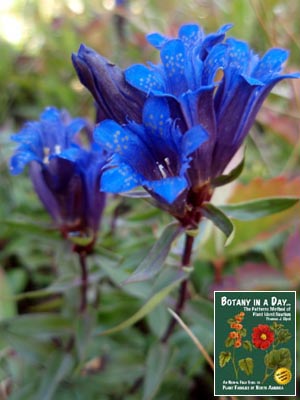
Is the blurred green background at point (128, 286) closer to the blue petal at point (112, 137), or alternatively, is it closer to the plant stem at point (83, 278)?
the plant stem at point (83, 278)

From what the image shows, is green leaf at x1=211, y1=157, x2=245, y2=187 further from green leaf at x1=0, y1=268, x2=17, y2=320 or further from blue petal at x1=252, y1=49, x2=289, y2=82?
green leaf at x1=0, y1=268, x2=17, y2=320

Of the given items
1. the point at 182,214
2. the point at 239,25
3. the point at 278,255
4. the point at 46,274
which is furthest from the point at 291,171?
the point at 182,214

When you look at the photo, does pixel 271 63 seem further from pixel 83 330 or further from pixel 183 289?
pixel 83 330

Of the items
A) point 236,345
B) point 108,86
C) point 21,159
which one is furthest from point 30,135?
point 236,345

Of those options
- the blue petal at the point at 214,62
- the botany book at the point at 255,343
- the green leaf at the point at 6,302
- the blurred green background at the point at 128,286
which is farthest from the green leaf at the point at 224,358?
the green leaf at the point at 6,302

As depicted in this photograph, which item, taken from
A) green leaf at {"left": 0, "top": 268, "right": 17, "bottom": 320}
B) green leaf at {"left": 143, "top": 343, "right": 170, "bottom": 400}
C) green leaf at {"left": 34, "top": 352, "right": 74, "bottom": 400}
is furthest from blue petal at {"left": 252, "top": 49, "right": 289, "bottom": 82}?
green leaf at {"left": 0, "top": 268, "right": 17, "bottom": 320}
